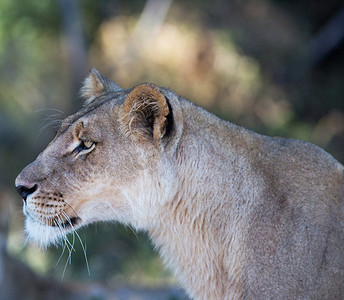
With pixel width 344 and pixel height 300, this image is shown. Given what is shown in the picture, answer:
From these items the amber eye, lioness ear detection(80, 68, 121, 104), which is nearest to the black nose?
the amber eye

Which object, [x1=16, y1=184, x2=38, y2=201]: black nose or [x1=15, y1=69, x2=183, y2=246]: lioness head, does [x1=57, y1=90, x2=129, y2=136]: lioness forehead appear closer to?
[x1=15, y1=69, x2=183, y2=246]: lioness head

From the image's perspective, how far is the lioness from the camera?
2963mm

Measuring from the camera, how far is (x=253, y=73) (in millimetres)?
13195

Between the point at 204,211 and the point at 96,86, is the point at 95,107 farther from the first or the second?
the point at 204,211

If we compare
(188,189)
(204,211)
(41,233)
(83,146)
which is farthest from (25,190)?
(204,211)

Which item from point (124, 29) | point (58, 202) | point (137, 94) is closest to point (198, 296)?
point (58, 202)

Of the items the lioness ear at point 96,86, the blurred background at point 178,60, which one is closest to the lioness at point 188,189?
the lioness ear at point 96,86

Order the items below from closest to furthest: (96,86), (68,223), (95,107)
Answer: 1. (68,223)
2. (95,107)
3. (96,86)

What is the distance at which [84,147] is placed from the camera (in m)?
3.12

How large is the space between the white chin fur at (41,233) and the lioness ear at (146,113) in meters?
0.74

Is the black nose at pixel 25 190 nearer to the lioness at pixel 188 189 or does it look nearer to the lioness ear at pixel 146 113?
the lioness at pixel 188 189

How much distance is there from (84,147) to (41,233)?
22.8 inches

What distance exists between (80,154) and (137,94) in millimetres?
484

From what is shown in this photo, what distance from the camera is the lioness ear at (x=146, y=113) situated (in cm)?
294
